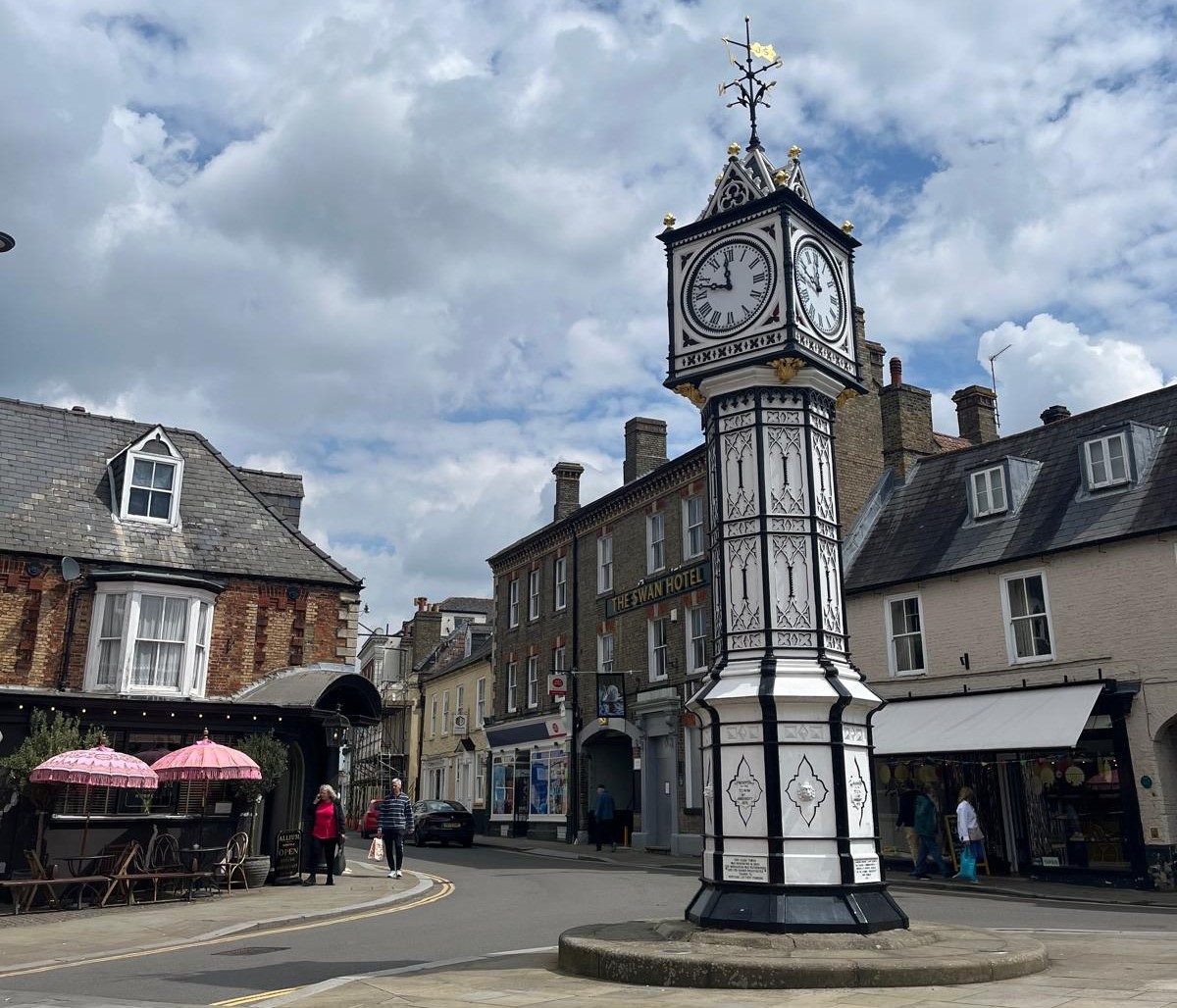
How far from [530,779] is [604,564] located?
8.05 metres

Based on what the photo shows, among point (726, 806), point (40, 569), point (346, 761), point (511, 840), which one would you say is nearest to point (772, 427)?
point (726, 806)

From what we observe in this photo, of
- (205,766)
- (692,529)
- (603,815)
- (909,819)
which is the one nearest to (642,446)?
(692,529)

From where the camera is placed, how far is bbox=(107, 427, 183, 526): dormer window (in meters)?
20.5

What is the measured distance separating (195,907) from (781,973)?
10644mm

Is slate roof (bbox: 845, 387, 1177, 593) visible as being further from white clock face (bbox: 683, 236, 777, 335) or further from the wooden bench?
the wooden bench

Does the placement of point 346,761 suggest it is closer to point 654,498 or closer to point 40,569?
point 654,498

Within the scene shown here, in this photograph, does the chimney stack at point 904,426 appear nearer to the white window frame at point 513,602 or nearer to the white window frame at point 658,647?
the white window frame at point 658,647

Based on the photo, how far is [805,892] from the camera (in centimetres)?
888

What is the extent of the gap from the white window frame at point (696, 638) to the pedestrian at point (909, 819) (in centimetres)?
573

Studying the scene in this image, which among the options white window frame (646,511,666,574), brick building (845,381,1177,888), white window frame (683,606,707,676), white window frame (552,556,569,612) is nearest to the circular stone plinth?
brick building (845,381,1177,888)

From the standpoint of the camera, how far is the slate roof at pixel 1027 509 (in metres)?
19.9

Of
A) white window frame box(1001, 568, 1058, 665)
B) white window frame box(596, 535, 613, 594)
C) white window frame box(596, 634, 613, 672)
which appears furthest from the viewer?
white window frame box(596, 535, 613, 594)

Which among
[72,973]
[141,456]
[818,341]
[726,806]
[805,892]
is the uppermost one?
[141,456]

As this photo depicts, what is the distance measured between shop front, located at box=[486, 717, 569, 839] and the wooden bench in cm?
1706
